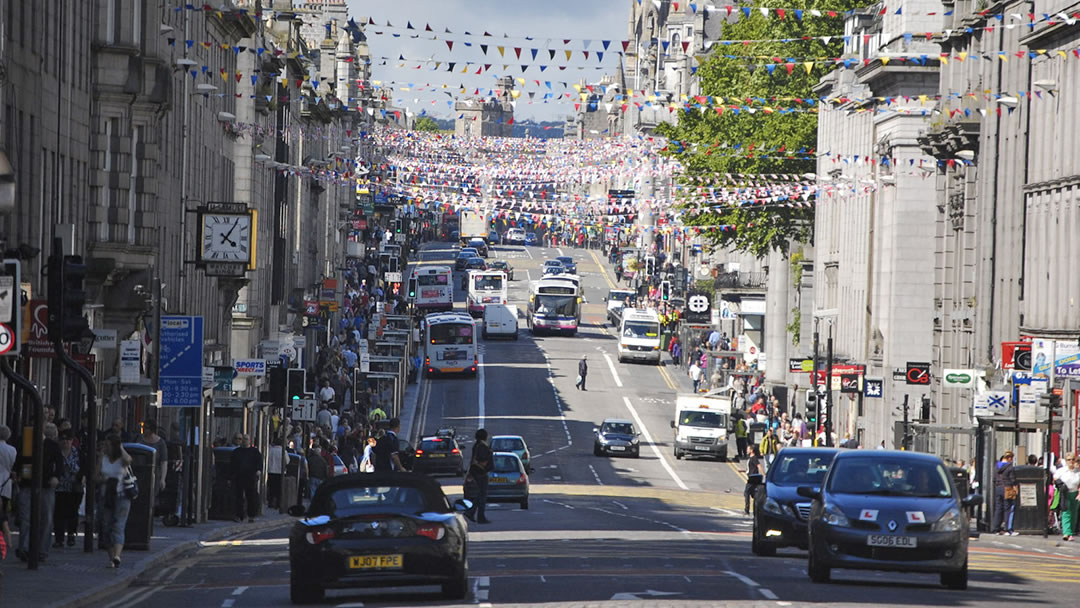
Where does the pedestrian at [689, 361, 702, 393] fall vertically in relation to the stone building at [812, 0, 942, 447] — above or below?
below

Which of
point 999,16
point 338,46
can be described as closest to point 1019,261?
point 999,16

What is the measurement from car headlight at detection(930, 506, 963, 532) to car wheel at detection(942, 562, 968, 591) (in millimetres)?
397

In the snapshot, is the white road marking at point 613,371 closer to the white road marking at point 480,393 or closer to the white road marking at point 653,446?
the white road marking at point 653,446

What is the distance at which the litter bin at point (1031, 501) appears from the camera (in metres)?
38.4

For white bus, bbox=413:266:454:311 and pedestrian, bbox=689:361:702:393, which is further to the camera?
white bus, bbox=413:266:454:311

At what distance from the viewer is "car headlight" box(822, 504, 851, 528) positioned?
71.2ft

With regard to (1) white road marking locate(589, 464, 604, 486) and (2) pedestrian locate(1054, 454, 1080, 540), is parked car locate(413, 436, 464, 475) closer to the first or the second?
(1) white road marking locate(589, 464, 604, 486)

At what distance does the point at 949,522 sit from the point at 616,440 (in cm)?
4881

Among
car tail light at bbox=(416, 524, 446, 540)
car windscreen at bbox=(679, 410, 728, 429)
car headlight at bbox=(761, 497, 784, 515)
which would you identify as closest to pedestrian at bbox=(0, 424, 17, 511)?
car tail light at bbox=(416, 524, 446, 540)

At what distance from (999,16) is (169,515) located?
30066 mm

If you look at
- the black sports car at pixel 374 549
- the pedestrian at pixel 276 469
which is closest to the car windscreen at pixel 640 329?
the pedestrian at pixel 276 469

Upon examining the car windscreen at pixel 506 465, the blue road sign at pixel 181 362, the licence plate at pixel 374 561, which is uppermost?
the blue road sign at pixel 181 362

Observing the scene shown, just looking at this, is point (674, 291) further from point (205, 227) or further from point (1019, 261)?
point (205, 227)

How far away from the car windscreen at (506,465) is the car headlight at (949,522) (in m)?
24.5
